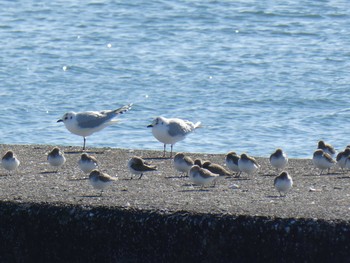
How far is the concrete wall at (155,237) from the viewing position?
863 centimetres

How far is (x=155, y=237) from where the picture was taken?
29.6ft

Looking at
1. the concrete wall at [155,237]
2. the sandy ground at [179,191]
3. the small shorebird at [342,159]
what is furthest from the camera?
the small shorebird at [342,159]

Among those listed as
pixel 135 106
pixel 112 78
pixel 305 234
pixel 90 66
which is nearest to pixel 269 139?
pixel 135 106

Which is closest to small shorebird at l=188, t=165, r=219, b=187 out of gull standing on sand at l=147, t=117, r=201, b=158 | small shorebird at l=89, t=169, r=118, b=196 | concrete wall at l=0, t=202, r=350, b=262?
small shorebird at l=89, t=169, r=118, b=196

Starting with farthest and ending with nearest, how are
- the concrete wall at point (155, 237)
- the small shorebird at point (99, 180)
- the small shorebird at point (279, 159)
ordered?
the small shorebird at point (279, 159)
the small shorebird at point (99, 180)
the concrete wall at point (155, 237)

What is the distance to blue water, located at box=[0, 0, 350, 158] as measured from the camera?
19.9 meters

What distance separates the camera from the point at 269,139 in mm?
19188

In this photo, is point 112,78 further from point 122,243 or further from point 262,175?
point 122,243

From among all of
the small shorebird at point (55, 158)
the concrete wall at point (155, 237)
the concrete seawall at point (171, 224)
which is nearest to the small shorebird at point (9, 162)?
the small shorebird at point (55, 158)

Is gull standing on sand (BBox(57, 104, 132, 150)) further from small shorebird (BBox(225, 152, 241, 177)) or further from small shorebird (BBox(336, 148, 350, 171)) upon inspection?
small shorebird (BBox(336, 148, 350, 171))

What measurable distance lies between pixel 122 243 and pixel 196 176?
1591 millimetres

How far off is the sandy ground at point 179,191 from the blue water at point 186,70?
6.05 meters

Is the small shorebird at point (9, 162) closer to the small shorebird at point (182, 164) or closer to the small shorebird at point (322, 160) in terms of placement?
the small shorebird at point (182, 164)

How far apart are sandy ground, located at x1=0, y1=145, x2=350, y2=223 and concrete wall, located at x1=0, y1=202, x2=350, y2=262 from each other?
→ 135 millimetres
